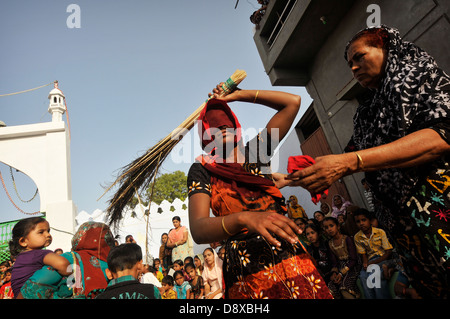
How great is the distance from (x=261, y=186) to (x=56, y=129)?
1198 cm

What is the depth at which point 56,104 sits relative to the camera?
11.9 meters

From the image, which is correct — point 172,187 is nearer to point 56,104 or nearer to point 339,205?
point 56,104

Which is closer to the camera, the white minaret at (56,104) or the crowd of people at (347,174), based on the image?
the crowd of people at (347,174)

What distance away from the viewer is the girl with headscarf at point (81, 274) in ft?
9.10

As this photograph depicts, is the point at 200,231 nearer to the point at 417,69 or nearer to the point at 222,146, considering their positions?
the point at 222,146

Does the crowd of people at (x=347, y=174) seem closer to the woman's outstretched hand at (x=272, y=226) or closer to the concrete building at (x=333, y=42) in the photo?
the woman's outstretched hand at (x=272, y=226)

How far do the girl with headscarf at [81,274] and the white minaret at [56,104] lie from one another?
10.4 metres

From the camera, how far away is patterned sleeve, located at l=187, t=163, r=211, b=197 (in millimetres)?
1494

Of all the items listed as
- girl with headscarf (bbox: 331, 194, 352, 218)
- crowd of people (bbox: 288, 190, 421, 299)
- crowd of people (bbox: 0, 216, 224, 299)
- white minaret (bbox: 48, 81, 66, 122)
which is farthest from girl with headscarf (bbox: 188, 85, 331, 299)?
white minaret (bbox: 48, 81, 66, 122)

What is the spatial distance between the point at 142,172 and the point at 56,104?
12.1 meters

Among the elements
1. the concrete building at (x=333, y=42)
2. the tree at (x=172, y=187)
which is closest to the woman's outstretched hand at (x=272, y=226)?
the concrete building at (x=333, y=42)

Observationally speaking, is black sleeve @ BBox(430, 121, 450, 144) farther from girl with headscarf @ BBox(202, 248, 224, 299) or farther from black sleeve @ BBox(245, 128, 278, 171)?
girl with headscarf @ BBox(202, 248, 224, 299)

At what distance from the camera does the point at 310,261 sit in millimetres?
1421

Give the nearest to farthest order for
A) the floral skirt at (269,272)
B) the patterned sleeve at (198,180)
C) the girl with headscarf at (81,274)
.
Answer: the floral skirt at (269,272) < the patterned sleeve at (198,180) < the girl with headscarf at (81,274)
